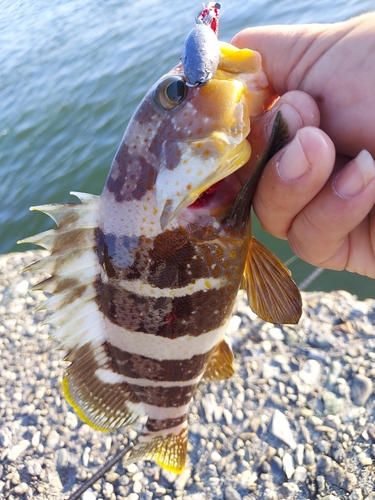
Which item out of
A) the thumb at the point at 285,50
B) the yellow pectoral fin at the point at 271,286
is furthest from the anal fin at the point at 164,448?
the thumb at the point at 285,50

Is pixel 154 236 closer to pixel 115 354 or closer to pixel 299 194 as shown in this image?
pixel 299 194

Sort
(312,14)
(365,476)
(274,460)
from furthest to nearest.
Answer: (312,14)
(274,460)
(365,476)

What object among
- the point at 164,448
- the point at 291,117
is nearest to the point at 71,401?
the point at 164,448

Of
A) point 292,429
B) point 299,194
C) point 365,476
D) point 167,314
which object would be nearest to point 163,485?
point 292,429

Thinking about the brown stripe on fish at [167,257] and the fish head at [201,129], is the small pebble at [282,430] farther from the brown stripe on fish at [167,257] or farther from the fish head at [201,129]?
the fish head at [201,129]

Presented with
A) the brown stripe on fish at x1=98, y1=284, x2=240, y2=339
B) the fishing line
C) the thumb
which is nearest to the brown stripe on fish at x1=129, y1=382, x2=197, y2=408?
the brown stripe on fish at x1=98, y1=284, x2=240, y2=339

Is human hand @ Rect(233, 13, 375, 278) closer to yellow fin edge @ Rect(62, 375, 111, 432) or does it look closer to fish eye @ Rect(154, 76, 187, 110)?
fish eye @ Rect(154, 76, 187, 110)
